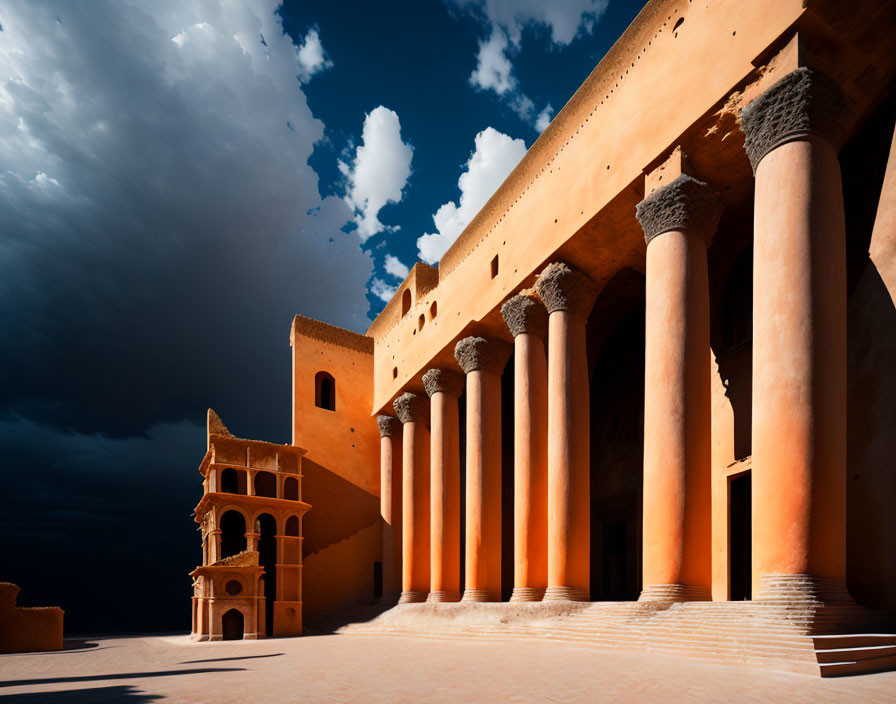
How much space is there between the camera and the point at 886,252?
998 cm

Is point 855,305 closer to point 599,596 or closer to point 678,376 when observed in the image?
point 678,376

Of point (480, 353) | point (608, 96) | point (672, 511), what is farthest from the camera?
point (480, 353)

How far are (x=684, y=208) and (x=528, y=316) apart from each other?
526cm

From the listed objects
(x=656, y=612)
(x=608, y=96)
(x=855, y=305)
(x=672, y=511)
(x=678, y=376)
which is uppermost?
(x=608, y=96)

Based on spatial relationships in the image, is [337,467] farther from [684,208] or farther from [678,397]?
[684,208]

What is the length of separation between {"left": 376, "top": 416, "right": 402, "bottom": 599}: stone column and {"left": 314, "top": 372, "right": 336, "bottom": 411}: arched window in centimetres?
206

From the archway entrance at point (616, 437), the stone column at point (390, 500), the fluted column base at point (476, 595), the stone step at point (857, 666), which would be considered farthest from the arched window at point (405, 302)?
the stone step at point (857, 666)

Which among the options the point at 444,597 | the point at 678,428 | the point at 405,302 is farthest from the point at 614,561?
the point at 405,302

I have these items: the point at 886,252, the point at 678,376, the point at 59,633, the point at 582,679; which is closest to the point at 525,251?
the point at 678,376

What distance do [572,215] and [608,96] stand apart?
2.31 metres

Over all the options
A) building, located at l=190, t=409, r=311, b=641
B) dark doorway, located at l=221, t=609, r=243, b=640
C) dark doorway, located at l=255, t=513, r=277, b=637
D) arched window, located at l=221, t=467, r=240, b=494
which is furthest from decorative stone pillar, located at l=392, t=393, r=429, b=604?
arched window, located at l=221, t=467, r=240, b=494

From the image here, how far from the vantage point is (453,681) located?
20.6 ft

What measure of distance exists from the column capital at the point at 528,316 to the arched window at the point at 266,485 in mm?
11315

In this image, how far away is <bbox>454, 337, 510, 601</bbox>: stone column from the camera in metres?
16.5
